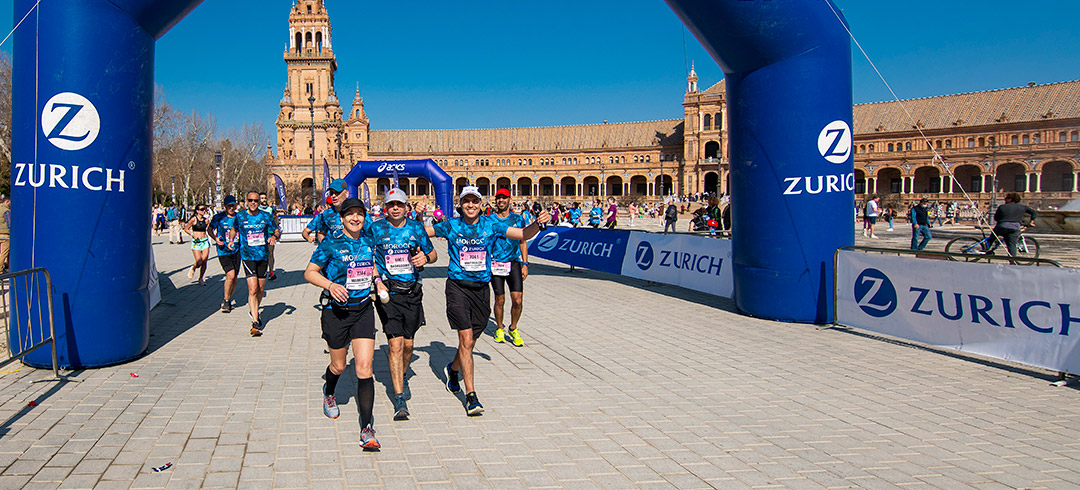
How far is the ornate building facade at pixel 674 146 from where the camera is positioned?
74.8 meters

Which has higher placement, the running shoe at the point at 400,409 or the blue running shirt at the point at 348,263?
the blue running shirt at the point at 348,263

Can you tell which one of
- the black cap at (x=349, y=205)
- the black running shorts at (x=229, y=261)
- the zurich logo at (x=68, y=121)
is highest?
the zurich logo at (x=68, y=121)

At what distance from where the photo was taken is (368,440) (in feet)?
14.2

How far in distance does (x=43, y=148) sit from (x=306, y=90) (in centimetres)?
9788

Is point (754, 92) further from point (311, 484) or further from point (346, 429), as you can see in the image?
point (311, 484)

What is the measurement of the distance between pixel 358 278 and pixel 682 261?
8698 millimetres

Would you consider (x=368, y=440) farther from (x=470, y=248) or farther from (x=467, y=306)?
(x=470, y=248)

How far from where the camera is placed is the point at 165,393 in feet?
18.6

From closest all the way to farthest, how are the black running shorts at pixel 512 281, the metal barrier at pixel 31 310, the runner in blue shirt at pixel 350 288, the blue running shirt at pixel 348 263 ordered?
the runner in blue shirt at pixel 350 288 < the blue running shirt at pixel 348 263 < the metal barrier at pixel 31 310 < the black running shorts at pixel 512 281

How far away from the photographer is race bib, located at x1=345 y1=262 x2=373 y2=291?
4656 mm

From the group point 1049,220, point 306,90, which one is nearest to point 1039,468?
point 1049,220

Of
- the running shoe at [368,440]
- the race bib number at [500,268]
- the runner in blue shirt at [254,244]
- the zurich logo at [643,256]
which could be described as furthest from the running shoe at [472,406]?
the zurich logo at [643,256]

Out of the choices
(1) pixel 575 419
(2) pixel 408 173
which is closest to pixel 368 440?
(1) pixel 575 419

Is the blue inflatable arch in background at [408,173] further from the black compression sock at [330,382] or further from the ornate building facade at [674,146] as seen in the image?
the ornate building facade at [674,146]
